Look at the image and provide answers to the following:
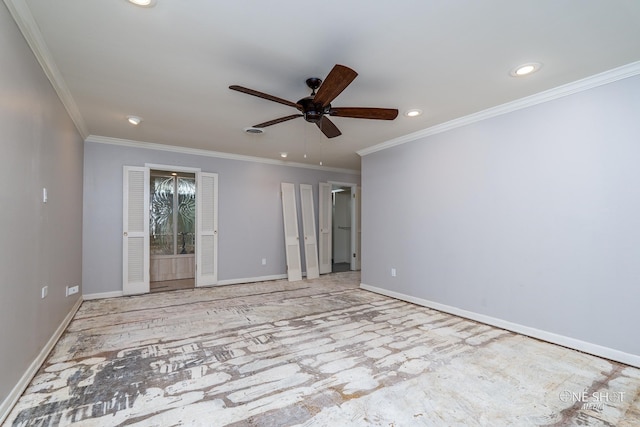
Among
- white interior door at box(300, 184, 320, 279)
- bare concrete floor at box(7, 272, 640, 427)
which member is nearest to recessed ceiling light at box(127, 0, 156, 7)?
bare concrete floor at box(7, 272, 640, 427)

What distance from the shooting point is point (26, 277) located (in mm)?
2197

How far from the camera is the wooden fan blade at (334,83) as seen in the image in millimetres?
1949

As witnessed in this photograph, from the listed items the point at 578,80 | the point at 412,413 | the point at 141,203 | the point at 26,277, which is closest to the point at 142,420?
the point at 26,277

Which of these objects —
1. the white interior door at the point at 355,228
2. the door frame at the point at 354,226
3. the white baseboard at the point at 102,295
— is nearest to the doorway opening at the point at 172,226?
the white baseboard at the point at 102,295

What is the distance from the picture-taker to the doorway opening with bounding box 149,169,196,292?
652 cm

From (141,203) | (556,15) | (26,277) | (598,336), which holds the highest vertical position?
(556,15)

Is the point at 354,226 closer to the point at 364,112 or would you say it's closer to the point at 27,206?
the point at 364,112

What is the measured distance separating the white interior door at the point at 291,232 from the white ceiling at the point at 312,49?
9.19 feet

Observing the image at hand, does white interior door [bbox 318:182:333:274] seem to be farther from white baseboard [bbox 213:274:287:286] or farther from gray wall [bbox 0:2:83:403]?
gray wall [bbox 0:2:83:403]

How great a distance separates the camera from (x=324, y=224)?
275 inches

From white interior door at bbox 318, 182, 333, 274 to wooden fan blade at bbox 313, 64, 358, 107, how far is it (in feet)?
14.3

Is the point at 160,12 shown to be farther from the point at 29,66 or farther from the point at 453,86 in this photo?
the point at 453,86

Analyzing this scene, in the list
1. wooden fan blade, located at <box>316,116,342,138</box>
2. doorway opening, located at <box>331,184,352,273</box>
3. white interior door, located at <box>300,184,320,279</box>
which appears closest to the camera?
wooden fan blade, located at <box>316,116,342,138</box>

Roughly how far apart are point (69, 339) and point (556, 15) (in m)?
4.80
